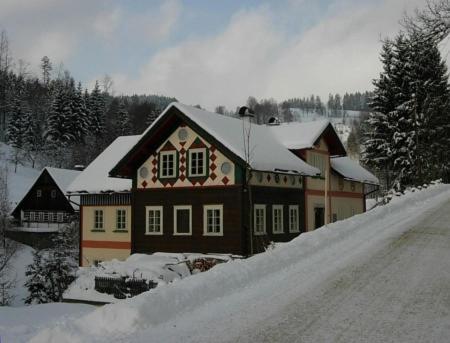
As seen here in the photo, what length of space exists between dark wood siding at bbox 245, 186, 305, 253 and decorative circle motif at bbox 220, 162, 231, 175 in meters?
1.44

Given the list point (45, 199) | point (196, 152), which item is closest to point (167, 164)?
point (196, 152)

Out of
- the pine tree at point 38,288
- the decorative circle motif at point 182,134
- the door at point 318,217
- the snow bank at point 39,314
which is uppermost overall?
the decorative circle motif at point 182,134

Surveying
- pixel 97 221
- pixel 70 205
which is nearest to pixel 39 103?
pixel 70 205

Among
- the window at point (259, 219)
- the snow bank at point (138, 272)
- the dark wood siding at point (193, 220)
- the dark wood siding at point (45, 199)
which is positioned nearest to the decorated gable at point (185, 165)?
the dark wood siding at point (193, 220)

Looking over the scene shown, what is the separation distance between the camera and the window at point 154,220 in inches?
1038

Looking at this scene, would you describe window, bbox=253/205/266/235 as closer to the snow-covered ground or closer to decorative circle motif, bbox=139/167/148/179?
decorative circle motif, bbox=139/167/148/179

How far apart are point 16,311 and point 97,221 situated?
1196cm

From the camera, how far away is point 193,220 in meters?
25.3

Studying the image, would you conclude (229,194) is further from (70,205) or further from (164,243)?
(70,205)

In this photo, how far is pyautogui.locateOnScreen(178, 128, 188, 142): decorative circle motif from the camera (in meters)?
26.0

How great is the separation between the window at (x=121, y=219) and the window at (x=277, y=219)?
8805 millimetres

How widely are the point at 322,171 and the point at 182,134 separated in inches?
361

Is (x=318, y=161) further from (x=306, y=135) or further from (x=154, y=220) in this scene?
(x=154, y=220)

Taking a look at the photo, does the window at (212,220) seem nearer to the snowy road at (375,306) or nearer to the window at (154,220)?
the window at (154,220)
